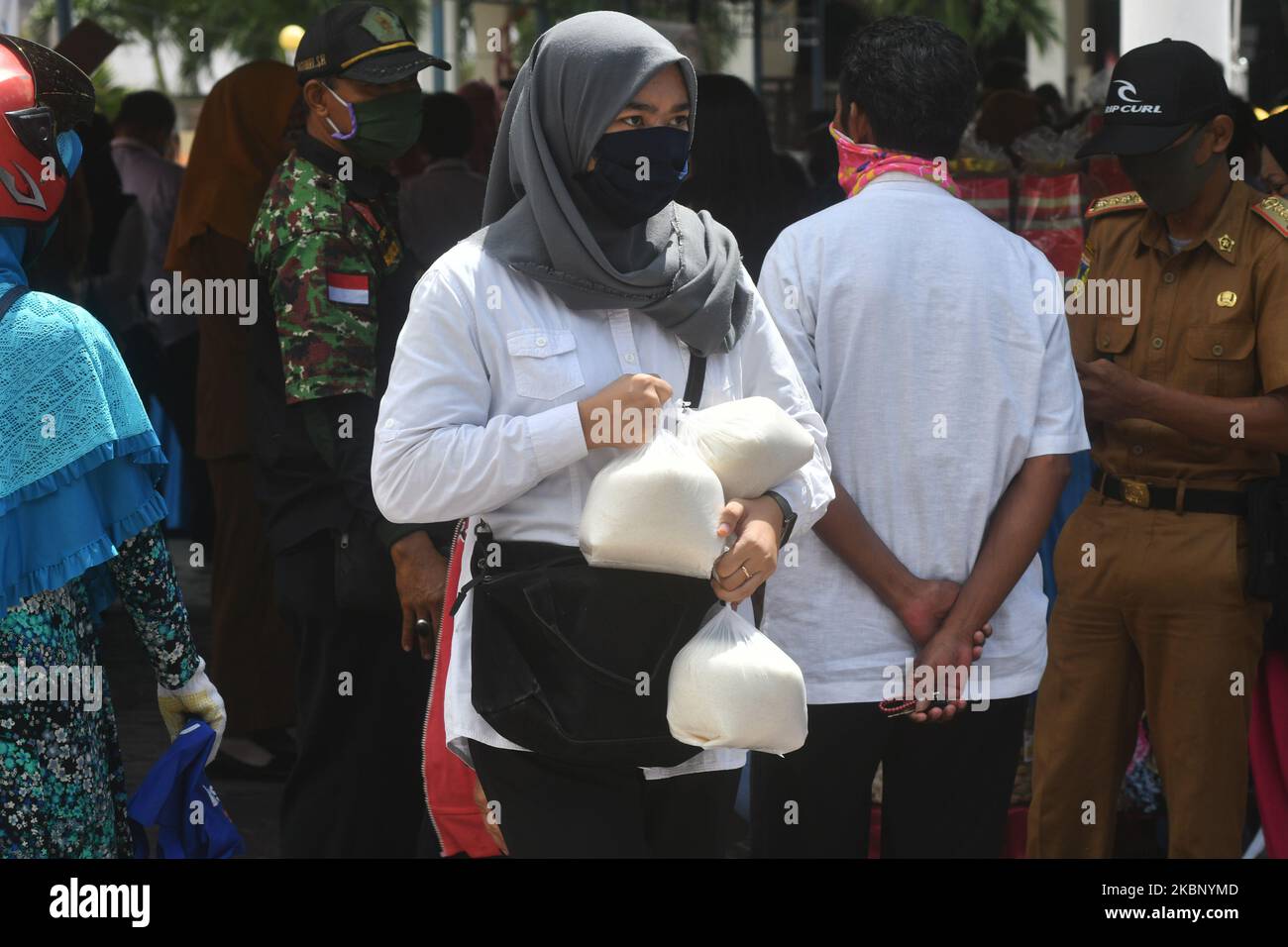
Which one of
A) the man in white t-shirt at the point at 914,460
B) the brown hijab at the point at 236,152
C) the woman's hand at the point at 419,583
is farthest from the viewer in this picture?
the brown hijab at the point at 236,152

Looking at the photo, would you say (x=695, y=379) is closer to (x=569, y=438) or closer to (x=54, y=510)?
(x=569, y=438)

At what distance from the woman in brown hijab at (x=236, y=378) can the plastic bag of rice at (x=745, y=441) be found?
250 centimetres

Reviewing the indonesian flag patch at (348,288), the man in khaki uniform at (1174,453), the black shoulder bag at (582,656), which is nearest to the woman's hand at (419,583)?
the indonesian flag patch at (348,288)

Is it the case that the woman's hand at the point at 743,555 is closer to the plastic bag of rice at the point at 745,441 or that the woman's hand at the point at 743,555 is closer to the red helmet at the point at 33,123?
the plastic bag of rice at the point at 745,441

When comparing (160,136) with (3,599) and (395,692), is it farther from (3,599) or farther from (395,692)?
(3,599)

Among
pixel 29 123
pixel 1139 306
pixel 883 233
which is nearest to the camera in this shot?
pixel 29 123

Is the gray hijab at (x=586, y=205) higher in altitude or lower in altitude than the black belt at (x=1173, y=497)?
higher

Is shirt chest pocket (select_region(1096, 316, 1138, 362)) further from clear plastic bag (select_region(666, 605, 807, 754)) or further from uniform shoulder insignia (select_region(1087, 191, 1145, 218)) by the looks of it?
clear plastic bag (select_region(666, 605, 807, 754))

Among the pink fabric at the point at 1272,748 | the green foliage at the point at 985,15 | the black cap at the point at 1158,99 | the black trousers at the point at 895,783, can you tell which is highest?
the green foliage at the point at 985,15

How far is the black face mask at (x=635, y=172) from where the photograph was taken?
2.50 meters

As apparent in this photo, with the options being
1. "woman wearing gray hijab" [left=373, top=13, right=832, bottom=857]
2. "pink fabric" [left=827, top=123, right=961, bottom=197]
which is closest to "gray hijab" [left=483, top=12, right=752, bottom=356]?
"woman wearing gray hijab" [left=373, top=13, right=832, bottom=857]
